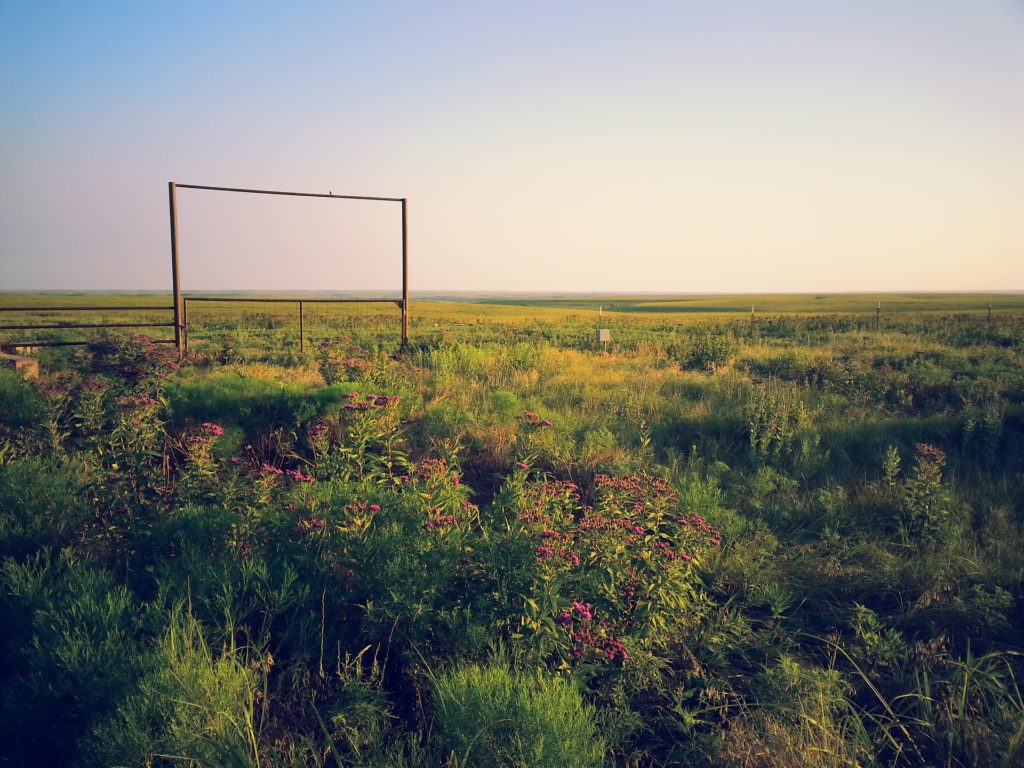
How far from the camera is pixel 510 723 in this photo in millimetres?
2752

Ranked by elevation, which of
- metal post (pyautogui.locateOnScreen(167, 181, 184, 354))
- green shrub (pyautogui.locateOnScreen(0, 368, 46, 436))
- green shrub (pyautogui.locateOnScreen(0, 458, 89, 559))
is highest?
metal post (pyautogui.locateOnScreen(167, 181, 184, 354))

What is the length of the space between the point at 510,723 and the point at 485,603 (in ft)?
2.57

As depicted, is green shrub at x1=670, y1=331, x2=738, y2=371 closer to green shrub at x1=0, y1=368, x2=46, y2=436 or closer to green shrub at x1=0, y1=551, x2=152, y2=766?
green shrub at x1=0, y1=368, x2=46, y2=436

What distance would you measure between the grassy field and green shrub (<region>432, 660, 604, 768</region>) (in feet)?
0.05

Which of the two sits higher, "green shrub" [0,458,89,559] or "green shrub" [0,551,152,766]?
"green shrub" [0,458,89,559]

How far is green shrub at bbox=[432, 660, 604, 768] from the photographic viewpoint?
265 cm

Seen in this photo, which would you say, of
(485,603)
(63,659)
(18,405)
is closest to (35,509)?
(63,659)

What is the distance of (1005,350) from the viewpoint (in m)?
18.3

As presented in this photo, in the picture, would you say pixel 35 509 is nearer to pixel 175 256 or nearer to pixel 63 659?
pixel 63 659

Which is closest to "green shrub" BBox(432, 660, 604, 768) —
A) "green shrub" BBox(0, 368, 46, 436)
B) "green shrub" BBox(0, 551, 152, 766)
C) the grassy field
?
the grassy field

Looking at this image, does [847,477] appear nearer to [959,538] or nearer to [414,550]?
[959,538]

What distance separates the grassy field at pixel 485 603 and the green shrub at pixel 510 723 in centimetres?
2

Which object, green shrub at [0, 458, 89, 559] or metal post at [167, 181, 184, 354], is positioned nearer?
green shrub at [0, 458, 89, 559]

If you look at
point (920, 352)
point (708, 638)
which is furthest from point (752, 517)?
point (920, 352)
